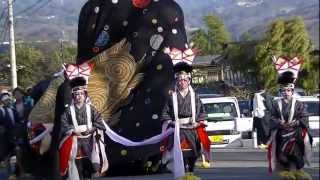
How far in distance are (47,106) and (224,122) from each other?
8.36 meters

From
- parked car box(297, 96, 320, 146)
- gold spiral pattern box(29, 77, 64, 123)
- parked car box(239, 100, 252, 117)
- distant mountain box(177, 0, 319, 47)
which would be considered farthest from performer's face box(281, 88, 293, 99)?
parked car box(239, 100, 252, 117)

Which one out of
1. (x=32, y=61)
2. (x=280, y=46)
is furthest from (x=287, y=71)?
(x=32, y=61)

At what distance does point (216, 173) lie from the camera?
14492mm

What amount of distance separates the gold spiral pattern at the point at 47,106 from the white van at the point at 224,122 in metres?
7.66

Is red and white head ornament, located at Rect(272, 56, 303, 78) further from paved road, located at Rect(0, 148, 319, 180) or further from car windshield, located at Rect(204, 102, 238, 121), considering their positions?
car windshield, located at Rect(204, 102, 238, 121)

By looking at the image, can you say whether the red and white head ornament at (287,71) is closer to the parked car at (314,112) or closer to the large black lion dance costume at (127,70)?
the large black lion dance costume at (127,70)

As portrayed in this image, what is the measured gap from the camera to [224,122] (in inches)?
853

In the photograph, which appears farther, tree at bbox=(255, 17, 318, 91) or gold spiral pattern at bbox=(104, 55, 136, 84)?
gold spiral pattern at bbox=(104, 55, 136, 84)

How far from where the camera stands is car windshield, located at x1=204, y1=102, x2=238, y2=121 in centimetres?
2170

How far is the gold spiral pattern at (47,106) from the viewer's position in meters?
14.0

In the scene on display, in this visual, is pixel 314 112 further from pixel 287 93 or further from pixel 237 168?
pixel 287 93

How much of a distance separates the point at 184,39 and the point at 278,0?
3983 millimetres

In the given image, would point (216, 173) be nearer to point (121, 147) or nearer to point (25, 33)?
point (121, 147)

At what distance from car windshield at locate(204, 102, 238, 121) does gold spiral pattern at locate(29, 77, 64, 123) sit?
7812mm
